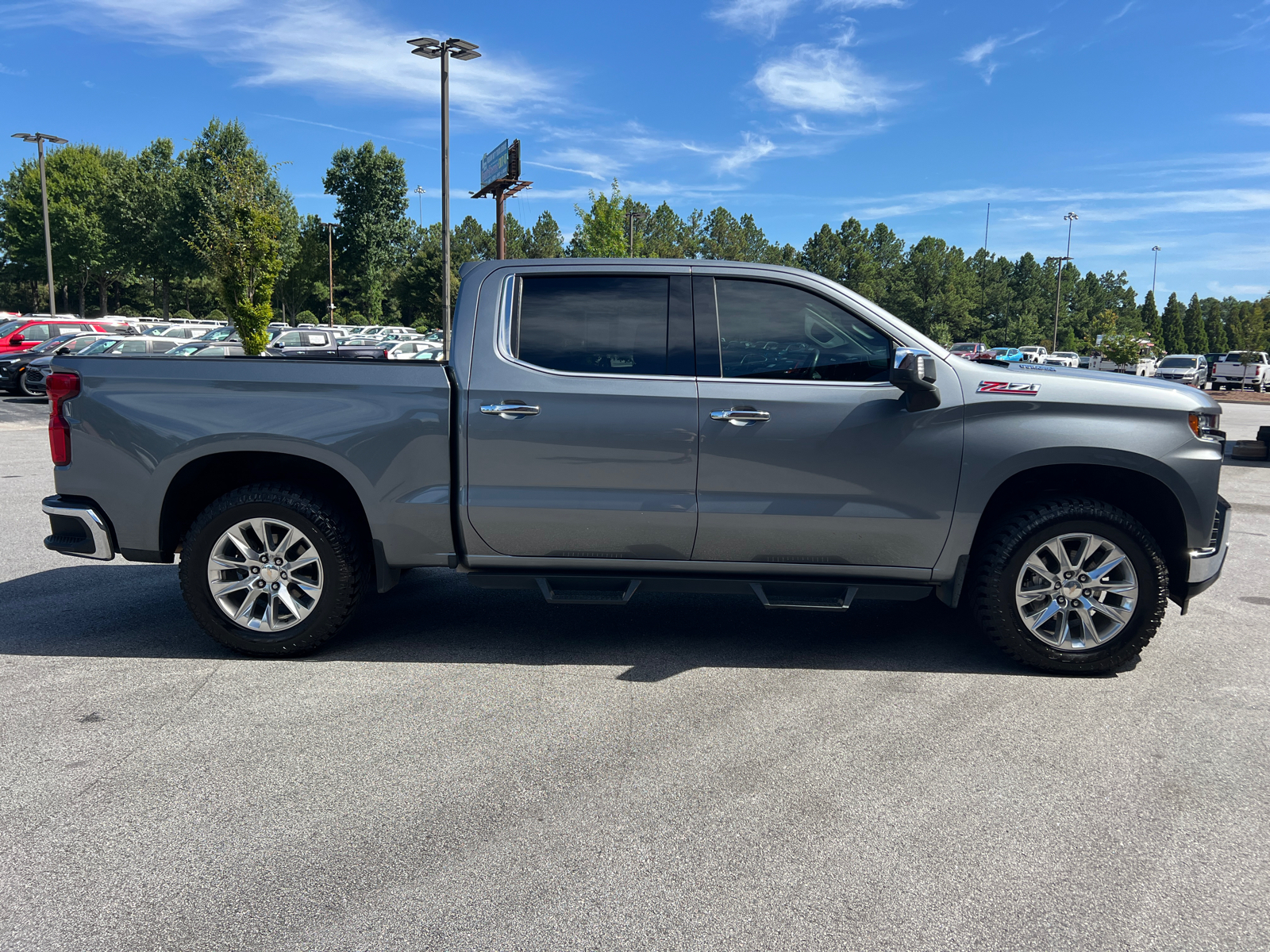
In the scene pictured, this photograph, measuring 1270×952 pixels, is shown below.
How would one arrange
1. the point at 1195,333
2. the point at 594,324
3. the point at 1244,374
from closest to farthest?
the point at 594,324 → the point at 1244,374 → the point at 1195,333

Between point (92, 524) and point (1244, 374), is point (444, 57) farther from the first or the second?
point (1244, 374)

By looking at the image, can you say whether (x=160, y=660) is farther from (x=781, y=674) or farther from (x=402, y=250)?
(x=402, y=250)

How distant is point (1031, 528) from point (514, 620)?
9.53 feet

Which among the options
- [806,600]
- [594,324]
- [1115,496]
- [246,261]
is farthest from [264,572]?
[246,261]

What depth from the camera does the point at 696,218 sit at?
104 m

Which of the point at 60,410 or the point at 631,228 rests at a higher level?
the point at 631,228

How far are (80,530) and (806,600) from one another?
370 cm

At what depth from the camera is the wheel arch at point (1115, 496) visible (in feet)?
15.0

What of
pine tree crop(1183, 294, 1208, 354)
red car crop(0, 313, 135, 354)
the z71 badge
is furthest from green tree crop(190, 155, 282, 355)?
pine tree crop(1183, 294, 1208, 354)

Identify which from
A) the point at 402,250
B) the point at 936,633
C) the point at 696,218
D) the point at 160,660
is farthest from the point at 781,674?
the point at 696,218

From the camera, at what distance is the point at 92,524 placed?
183 inches

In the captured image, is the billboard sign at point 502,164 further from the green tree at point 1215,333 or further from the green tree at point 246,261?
the green tree at point 1215,333

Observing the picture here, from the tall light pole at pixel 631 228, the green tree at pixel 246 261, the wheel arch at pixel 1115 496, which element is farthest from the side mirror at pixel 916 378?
the tall light pole at pixel 631 228

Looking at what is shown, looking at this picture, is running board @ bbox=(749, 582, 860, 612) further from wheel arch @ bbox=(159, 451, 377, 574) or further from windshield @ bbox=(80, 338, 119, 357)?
windshield @ bbox=(80, 338, 119, 357)
